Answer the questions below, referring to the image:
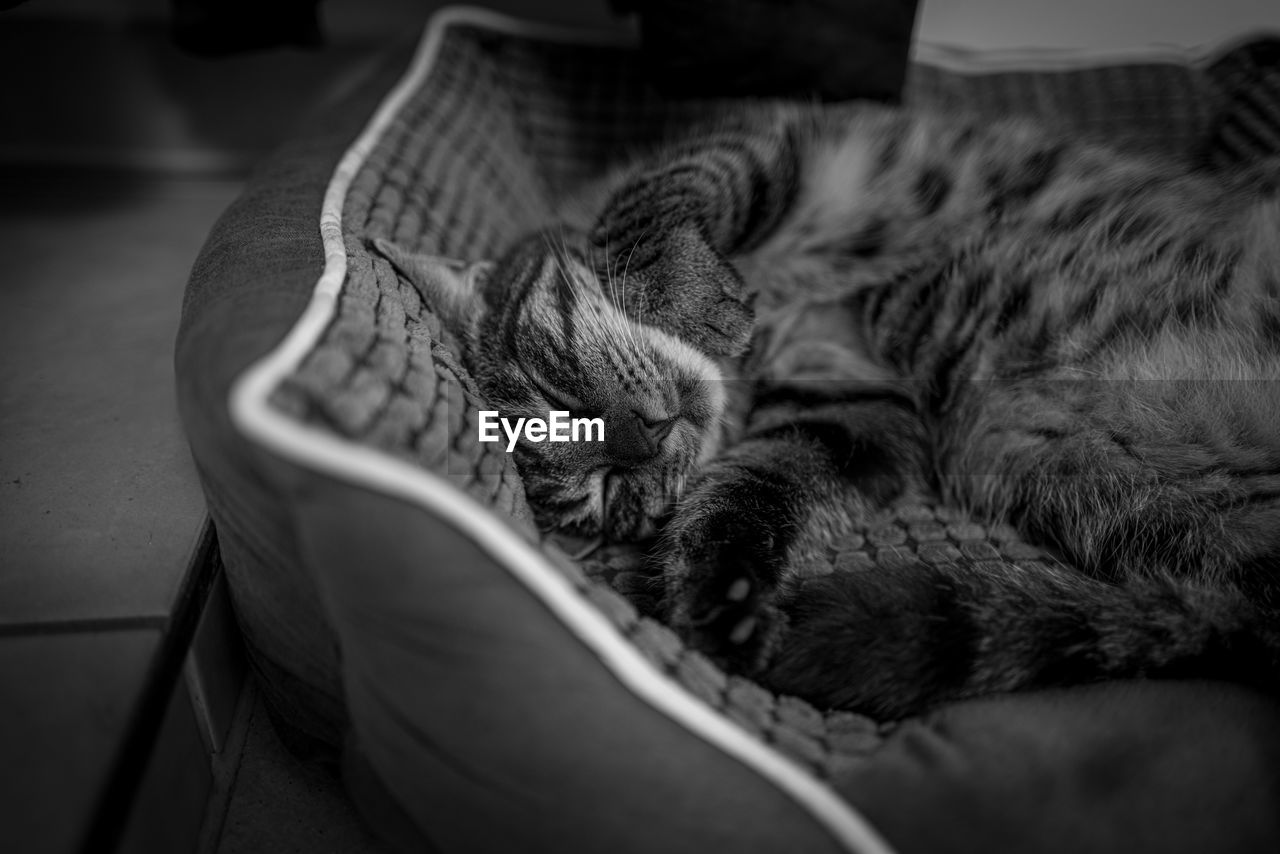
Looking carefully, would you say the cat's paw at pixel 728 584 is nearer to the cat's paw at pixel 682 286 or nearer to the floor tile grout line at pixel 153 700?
the cat's paw at pixel 682 286

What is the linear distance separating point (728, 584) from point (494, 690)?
344 mm

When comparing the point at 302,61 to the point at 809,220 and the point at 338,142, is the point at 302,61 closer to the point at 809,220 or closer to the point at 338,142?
the point at 338,142

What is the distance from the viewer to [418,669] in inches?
27.6

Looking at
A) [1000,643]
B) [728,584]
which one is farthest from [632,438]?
[1000,643]

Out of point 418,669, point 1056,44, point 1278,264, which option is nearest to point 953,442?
point 1278,264

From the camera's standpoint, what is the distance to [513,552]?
688 mm

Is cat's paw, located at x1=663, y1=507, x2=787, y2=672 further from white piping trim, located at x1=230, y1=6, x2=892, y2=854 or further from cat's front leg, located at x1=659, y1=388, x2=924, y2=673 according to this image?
white piping trim, located at x1=230, y1=6, x2=892, y2=854

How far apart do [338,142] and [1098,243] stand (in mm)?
1149

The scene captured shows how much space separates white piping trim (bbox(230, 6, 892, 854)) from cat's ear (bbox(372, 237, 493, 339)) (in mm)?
252

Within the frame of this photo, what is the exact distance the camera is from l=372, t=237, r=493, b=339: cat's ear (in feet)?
3.37

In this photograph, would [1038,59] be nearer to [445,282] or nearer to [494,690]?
[445,282]

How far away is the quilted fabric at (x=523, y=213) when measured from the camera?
31.0 inches

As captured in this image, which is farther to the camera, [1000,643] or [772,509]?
[772,509]

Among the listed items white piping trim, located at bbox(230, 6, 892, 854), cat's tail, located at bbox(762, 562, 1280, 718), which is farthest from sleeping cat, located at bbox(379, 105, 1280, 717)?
white piping trim, located at bbox(230, 6, 892, 854)
